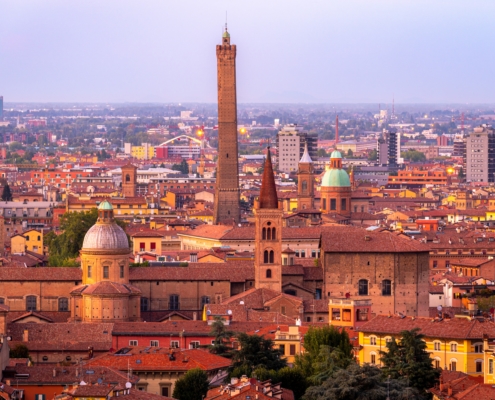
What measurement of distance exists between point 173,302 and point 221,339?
11.8 m

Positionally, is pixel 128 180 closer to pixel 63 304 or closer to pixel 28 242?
pixel 28 242

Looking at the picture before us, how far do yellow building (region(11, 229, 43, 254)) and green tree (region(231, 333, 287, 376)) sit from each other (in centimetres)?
3874

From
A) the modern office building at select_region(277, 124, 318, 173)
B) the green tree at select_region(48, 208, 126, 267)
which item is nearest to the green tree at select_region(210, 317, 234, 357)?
the green tree at select_region(48, 208, 126, 267)

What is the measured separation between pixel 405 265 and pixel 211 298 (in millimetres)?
5682

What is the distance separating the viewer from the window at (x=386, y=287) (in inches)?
2479

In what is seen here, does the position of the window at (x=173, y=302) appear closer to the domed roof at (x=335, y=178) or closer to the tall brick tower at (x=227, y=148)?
the tall brick tower at (x=227, y=148)

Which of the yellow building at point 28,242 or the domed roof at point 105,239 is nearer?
the domed roof at point 105,239

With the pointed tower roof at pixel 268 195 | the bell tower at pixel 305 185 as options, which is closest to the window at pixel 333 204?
the bell tower at pixel 305 185

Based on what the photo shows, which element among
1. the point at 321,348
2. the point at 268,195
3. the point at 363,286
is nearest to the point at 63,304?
the point at 268,195

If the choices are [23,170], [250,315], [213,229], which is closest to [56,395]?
[250,315]

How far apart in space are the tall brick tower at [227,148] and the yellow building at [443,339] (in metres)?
38.8

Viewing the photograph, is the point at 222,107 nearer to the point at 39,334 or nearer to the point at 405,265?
the point at 405,265

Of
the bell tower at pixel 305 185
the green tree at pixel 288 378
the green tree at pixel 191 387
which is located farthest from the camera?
the bell tower at pixel 305 185

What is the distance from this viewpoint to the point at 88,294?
194 ft
